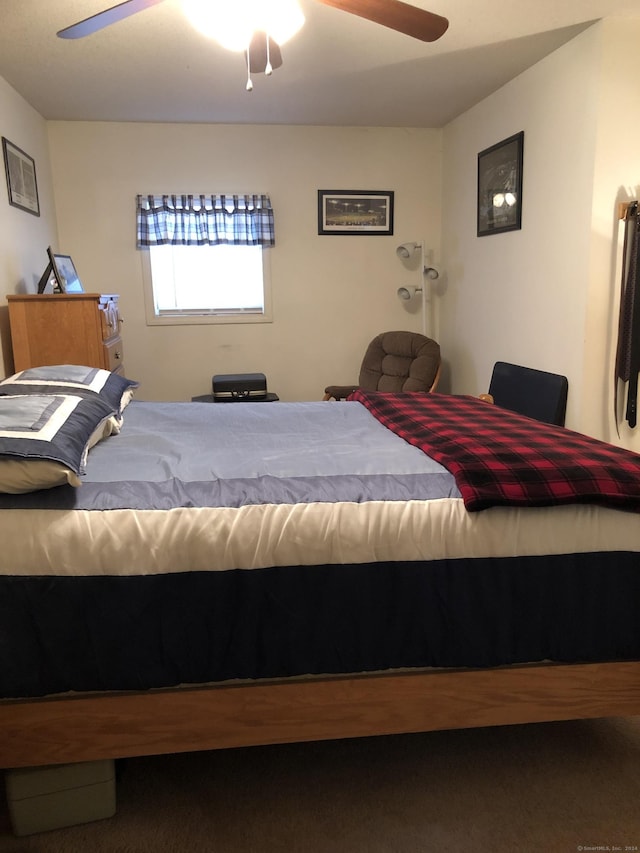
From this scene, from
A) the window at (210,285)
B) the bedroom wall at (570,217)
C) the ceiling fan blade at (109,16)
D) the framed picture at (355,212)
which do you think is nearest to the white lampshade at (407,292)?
the framed picture at (355,212)

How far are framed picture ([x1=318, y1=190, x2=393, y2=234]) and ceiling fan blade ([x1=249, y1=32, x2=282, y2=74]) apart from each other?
2354 millimetres

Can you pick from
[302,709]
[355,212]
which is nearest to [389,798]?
[302,709]

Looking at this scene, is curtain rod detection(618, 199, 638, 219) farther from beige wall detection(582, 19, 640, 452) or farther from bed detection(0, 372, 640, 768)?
bed detection(0, 372, 640, 768)

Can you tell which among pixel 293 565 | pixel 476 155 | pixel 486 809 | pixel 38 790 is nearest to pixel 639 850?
pixel 486 809

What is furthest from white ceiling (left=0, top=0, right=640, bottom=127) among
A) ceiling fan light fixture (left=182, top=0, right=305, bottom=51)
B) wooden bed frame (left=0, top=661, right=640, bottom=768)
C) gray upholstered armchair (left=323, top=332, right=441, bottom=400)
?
wooden bed frame (left=0, top=661, right=640, bottom=768)

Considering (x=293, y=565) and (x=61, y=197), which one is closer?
(x=293, y=565)

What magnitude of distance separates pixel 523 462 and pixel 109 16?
6.29 feet

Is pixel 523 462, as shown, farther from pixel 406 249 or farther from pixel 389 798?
pixel 406 249

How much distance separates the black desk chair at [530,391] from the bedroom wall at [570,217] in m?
0.06

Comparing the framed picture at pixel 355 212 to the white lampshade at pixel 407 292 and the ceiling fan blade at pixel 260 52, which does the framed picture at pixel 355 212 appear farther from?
the ceiling fan blade at pixel 260 52

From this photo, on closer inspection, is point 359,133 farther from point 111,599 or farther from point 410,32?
point 111,599

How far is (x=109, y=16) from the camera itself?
6.71 feet

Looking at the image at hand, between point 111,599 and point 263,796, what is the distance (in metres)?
0.69

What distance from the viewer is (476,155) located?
4199 millimetres
